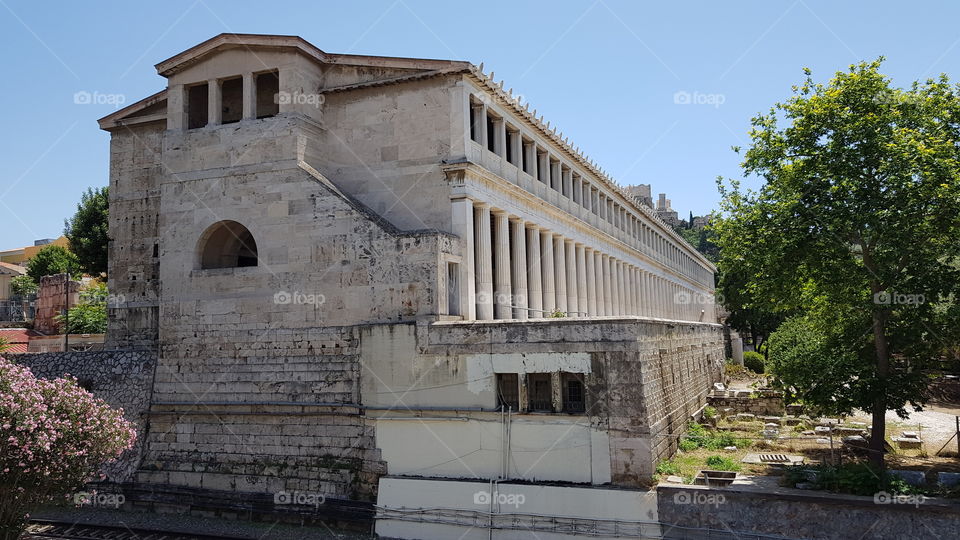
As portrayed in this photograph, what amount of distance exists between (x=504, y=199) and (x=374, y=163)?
527 cm

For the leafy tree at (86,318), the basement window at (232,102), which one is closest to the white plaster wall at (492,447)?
the basement window at (232,102)

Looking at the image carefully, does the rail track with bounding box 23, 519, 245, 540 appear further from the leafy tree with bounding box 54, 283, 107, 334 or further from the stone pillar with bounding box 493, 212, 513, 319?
the leafy tree with bounding box 54, 283, 107, 334

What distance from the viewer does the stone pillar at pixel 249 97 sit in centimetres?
2500

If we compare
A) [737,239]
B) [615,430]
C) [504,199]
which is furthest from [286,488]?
[737,239]

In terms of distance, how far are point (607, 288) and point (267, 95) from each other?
22505 millimetres

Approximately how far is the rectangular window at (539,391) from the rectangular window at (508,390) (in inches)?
14.4

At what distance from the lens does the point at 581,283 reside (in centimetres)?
3638

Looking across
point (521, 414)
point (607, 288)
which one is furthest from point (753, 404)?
point (521, 414)

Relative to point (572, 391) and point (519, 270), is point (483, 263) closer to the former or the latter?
point (519, 270)

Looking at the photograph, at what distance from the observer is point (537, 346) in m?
19.1

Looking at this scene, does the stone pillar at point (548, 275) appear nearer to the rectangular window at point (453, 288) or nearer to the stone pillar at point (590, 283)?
the stone pillar at point (590, 283)

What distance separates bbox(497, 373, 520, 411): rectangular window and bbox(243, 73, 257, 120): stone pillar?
13199 mm

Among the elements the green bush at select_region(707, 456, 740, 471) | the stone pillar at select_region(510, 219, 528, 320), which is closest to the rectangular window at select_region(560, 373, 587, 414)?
the green bush at select_region(707, 456, 740, 471)

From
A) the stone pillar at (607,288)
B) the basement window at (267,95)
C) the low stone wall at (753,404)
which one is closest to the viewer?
the basement window at (267,95)
